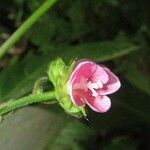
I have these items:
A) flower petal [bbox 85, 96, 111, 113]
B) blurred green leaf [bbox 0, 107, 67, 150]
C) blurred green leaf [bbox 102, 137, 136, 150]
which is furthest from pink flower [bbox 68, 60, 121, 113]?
blurred green leaf [bbox 102, 137, 136, 150]

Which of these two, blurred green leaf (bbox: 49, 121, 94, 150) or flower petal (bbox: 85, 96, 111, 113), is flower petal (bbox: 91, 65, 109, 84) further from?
blurred green leaf (bbox: 49, 121, 94, 150)

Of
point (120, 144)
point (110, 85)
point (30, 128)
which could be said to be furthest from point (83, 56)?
point (110, 85)

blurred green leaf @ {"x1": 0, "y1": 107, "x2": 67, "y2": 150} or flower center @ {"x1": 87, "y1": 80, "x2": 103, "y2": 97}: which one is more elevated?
flower center @ {"x1": 87, "y1": 80, "x2": 103, "y2": 97}

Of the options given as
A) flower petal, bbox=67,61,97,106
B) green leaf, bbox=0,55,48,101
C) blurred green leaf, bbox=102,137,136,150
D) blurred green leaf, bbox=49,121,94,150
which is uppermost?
flower petal, bbox=67,61,97,106

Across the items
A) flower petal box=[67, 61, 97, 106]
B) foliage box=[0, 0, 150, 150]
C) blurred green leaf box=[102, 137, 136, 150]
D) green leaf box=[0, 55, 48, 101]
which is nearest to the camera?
flower petal box=[67, 61, 97, 106]

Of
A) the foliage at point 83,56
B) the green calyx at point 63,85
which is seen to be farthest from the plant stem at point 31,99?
the foliage at point 83,56

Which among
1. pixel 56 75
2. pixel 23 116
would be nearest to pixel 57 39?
pixel 23 116
